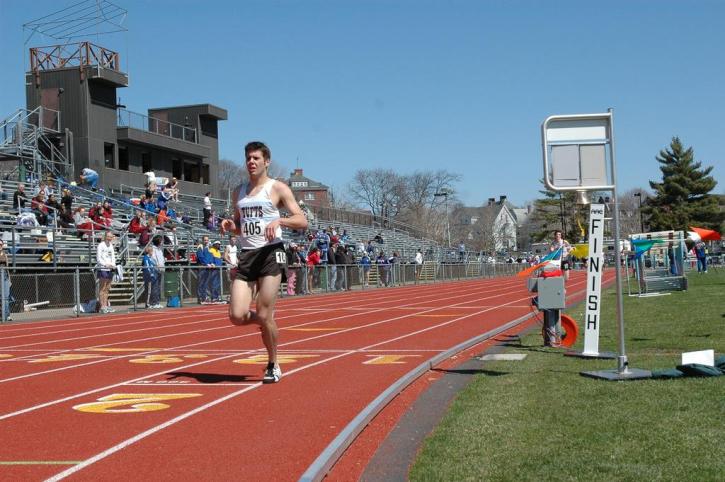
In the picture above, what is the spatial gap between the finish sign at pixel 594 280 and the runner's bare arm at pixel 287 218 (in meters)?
3.56

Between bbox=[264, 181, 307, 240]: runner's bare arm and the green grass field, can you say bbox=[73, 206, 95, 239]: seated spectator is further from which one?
the green grass field

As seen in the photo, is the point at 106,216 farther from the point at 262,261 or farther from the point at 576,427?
the point at 576,427

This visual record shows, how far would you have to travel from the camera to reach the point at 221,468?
5297 millimetres

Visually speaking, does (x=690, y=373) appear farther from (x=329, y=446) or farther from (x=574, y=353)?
(x=329, y=446)

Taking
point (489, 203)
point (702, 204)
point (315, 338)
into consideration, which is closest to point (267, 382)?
point (315, 338)

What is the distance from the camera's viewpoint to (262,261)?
27.2 feet

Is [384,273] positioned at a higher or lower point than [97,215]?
lower

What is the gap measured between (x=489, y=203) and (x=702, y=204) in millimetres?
65864

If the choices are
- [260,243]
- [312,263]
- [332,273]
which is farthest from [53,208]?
[260,243]

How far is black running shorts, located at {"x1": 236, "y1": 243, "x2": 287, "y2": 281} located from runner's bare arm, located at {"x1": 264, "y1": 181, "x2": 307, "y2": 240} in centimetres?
21

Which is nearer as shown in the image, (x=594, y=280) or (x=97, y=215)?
(x=594, y=280)

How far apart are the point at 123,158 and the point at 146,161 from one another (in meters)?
2.14

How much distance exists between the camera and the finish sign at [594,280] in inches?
390

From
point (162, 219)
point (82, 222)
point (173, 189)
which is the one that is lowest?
point (82, 222)
